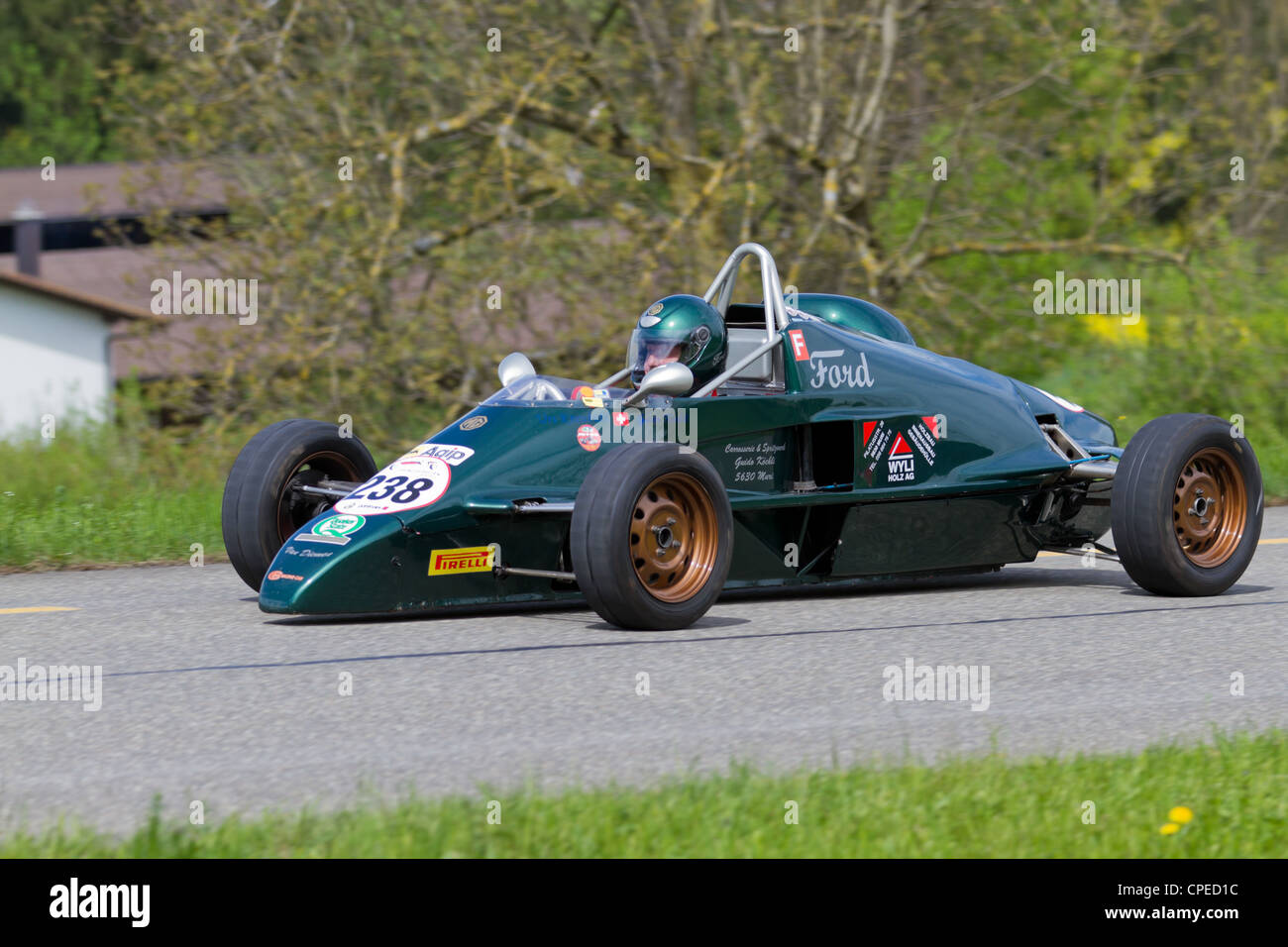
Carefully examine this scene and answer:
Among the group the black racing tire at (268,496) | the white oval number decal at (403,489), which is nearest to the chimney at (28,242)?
the black racing tire at (268,496)

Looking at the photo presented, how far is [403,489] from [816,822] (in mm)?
3651

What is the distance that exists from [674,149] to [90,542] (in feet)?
23.6

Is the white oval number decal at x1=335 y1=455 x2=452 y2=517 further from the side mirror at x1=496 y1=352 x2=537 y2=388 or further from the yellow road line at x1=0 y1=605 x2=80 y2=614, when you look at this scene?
the yellow road line at x1=0 y1=605 x2=80 y2=614

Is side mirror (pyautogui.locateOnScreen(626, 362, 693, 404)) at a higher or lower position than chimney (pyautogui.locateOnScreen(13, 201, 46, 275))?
lower

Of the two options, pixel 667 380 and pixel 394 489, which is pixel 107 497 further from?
pixel 667 380

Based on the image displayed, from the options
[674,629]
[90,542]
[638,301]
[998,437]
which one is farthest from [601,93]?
[674,629]

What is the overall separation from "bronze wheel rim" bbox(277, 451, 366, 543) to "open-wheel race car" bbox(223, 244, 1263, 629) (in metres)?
0.01

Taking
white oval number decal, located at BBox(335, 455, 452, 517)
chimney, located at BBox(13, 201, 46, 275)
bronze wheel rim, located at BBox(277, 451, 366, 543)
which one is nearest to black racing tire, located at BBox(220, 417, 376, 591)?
bronze wheel rim, located at BBox(277, 451, 366, 543)

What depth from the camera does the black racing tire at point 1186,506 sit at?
8.52m

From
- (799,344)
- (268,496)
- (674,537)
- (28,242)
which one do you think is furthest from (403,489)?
(28,242)

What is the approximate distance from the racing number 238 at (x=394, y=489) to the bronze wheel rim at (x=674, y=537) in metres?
0.93

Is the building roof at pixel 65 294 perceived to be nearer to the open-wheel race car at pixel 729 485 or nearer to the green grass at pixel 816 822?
the open-wheel race car at pixel 729 485

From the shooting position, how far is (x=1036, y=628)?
7.88m

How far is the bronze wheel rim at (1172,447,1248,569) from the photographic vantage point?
8781 mm
